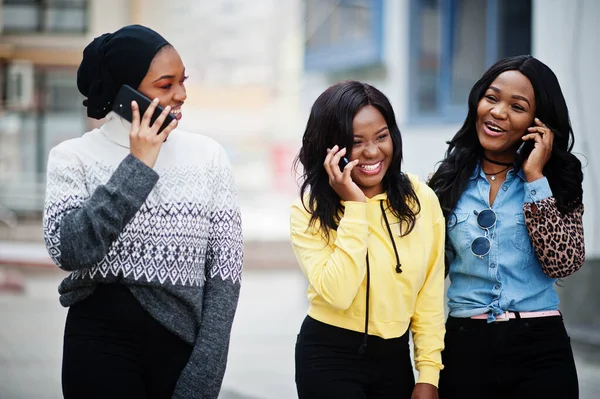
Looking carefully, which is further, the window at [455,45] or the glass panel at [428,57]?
the glass panel at [428,57]

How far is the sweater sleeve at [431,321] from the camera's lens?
304 cm

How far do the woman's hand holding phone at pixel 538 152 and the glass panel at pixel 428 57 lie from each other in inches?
247

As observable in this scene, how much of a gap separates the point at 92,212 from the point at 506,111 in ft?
5.15

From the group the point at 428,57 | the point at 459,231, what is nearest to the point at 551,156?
the point at 459,231

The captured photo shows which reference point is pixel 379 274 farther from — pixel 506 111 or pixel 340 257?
pixel 506 111

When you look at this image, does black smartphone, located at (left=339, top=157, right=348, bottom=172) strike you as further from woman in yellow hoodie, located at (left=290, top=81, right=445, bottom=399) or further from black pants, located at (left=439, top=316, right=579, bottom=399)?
black pants, located at (left=439, top=316, right=579, bottom=399)

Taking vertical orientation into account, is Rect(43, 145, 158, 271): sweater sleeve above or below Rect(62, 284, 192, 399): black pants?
above

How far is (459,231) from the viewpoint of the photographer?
3.25 meters

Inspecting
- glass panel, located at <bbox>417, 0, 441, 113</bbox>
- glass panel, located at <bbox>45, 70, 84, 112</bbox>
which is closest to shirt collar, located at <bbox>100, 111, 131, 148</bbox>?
glass panel, located at <bbox>417, 0, 441, 113</bbox>

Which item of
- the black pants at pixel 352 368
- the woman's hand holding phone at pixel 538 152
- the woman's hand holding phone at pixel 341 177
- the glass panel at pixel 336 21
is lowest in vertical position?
the black pants at pixel 352 368

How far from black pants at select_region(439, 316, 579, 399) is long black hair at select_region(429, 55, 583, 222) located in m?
0.45

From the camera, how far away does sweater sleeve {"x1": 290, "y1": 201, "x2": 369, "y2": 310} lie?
2879 millimetres

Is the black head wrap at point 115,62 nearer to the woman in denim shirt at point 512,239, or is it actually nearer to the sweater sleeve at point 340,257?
the sweater sleeve at point 340,257

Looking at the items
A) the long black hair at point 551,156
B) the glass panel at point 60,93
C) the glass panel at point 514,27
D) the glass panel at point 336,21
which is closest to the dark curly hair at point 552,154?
the long black hair at point 551,156
